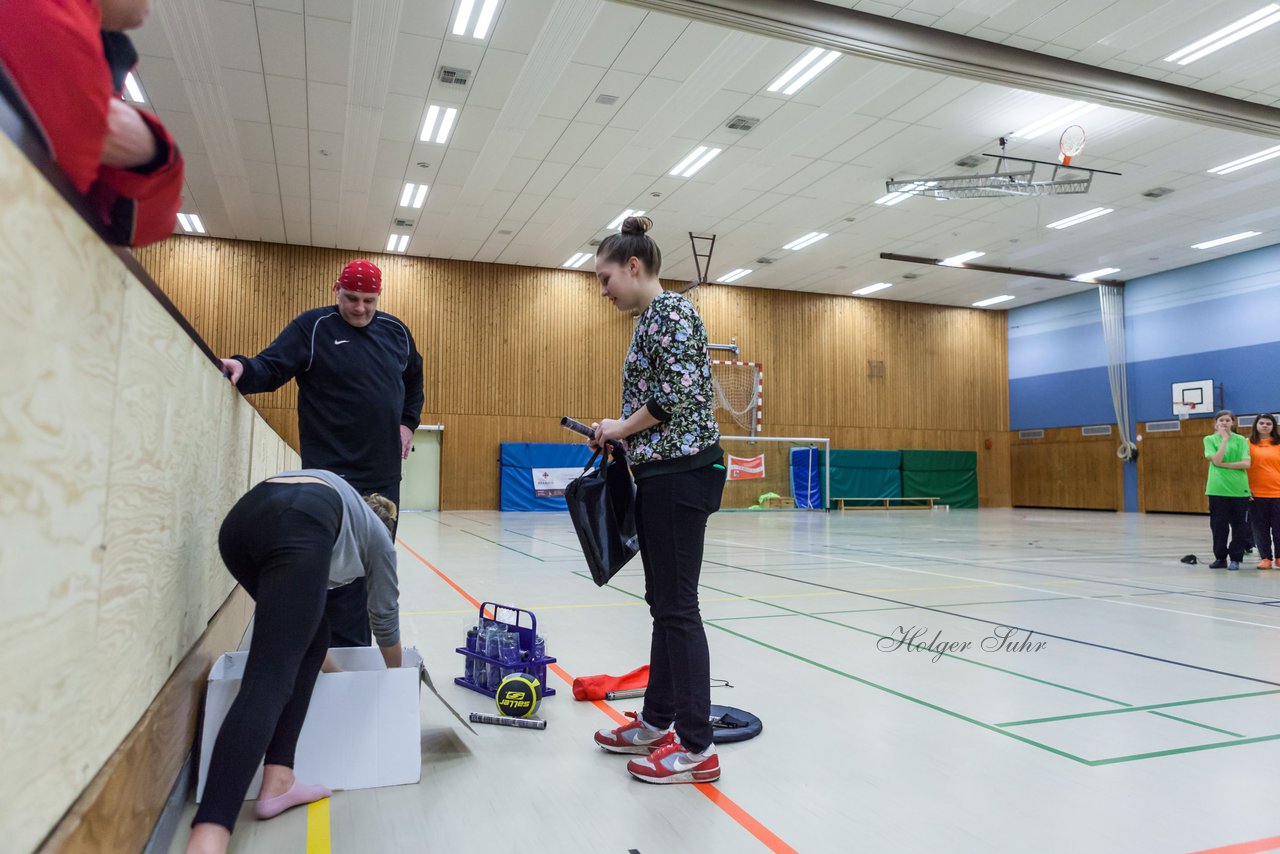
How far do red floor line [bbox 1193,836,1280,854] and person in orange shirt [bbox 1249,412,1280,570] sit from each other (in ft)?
23.5

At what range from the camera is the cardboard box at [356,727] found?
2150mm

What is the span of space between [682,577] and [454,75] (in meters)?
10.0

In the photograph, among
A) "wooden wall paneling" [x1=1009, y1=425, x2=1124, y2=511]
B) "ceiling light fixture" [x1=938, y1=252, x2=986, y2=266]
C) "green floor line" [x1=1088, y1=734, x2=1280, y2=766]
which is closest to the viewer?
"green floor line" [x1=1088, y1=734, x2=1280, y2=766]

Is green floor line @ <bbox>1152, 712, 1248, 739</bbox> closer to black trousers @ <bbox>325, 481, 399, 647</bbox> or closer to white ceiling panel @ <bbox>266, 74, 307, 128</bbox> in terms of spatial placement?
black trousers @ <bbox>325, 481, 399, 647</bbox>

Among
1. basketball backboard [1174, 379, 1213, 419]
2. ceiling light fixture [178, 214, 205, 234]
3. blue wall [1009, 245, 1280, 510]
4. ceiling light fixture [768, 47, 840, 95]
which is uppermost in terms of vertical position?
ceiling light fixture [768, 47, 840, 95]

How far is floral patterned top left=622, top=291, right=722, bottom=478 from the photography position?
7.61ft

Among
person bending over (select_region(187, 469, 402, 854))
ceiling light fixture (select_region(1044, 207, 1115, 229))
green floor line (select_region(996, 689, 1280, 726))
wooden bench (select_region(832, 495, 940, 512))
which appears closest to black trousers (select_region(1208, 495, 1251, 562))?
green floor line (select_region(996, 689, 1280, 726))

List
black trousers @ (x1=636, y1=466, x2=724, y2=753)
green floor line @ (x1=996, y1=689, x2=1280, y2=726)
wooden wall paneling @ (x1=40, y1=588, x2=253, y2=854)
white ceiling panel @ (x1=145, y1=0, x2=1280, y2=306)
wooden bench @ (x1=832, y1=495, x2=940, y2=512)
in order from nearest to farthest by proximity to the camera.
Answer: wooden wall paneling @ (x1=40, y1=588, x2=253, y2=854) → black trousers @ (x1=636, y1=466, x2=724, y2=753) → green floor line @ (x1=996, y1=689, x2=1280, y2=726) → white ceiling panel @ (x1=145, y1=0, x2=1280, y2=306) → wooden bench @ (x1=832, y1=495, x2=940, y2=512)

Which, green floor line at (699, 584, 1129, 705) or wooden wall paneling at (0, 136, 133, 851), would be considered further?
green floor line at (699, 584, 1129, 705)

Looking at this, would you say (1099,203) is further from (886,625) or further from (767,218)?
(886,625)

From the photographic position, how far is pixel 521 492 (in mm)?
18766

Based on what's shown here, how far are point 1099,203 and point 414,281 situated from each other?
1413 cm

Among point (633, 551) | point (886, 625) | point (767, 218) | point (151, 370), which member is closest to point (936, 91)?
point (767, 218)

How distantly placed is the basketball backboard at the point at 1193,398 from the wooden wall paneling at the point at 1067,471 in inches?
77.1
